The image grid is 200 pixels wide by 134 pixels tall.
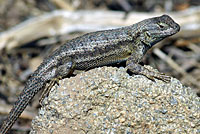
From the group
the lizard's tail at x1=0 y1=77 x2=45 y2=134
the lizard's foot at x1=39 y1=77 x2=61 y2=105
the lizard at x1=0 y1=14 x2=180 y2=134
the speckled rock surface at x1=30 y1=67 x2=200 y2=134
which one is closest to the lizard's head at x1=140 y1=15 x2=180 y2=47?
the lizard at x1=0 y1=14 x2=180 y2=134

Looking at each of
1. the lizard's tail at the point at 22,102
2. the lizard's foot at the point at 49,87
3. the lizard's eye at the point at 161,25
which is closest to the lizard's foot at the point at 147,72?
the lizard's eye at the point at 161,25

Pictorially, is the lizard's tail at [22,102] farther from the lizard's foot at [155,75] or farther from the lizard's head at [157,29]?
the lizard's head at [157,29]

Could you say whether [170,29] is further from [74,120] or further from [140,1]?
[140,1]

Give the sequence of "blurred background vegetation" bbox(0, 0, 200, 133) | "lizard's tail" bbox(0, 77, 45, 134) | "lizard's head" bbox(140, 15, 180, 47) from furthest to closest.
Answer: "blurred background vegetation" bbox(0, 0, 200, 133), "lizard's head" bbox(140, 15, 180, 47), "lizard's tail" bbox(0, 77, 45, 134)

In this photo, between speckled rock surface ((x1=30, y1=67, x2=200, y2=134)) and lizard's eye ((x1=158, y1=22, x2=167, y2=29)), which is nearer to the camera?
speckled rock surface ((x1=30, y1=67, x2=200, y2=134))

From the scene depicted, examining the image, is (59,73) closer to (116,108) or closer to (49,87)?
(49,87)

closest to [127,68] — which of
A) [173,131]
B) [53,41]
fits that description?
[173,131]

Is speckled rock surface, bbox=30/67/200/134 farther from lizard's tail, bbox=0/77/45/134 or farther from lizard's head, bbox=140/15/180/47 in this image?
lizard's head, bbox=140/15/180/47

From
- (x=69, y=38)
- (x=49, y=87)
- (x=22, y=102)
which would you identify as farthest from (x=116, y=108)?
(x=69, y=38)
